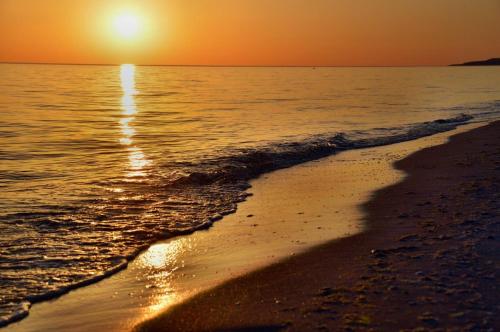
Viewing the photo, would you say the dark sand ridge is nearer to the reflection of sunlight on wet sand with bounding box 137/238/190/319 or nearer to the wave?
the reflection of sunlight on wet sand with bounding box 137/238/190/319

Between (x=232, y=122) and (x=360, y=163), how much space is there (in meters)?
15.3

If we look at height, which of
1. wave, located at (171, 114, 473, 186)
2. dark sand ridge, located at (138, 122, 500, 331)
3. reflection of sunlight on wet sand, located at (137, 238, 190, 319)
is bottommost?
reflection of sunlight on wet sand, located at (137, 238, 190, 319)

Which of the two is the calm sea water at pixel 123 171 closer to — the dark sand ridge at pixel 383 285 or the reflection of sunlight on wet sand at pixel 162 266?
the reflection of sunlight on wet sand at pixel 162 266

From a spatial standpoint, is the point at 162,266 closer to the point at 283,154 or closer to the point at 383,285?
the point at 383,285

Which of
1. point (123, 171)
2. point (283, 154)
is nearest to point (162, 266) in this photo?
point (123, 171)

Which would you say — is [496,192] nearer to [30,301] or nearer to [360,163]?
[360,163]

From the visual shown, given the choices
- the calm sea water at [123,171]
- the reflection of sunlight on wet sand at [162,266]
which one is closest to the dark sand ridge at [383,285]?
the reflection of sunlight on wet sand at [162,266]

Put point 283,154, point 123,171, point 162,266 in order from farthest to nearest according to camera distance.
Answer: point 283,154 < point 123,171 < point 162,266

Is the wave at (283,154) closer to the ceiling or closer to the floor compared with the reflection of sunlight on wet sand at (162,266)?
Result: closer to the ceiling

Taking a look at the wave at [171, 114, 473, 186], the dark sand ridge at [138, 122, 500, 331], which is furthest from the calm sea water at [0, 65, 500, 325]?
the dark sand ridge at [138, 122, 500, 331]

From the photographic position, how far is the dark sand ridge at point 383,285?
5.42 metres

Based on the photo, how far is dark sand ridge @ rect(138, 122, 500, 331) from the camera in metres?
5.42

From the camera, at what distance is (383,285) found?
6227 millimetres

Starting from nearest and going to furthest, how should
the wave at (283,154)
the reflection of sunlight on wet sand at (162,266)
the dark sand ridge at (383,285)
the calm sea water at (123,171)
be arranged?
the dark sand ridge at (383,285) < the reflection of sunlight on wet sand at (162,266) < the calm sea water at (123,171) < the wave at (283,154)
